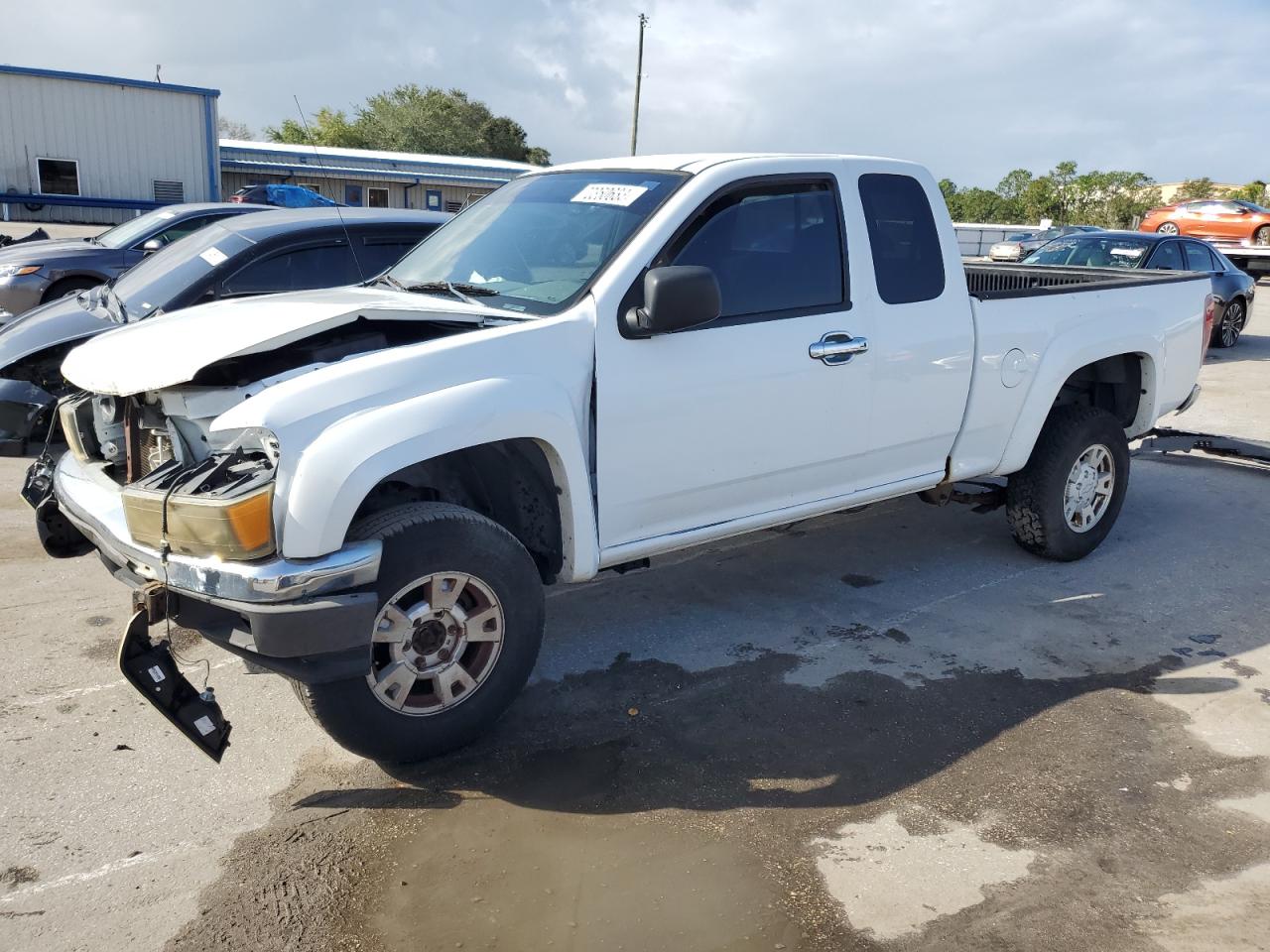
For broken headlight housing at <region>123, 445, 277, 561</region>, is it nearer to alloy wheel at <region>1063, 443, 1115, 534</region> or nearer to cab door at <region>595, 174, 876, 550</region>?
cab door at <region>595, 174, 876, 550</region>

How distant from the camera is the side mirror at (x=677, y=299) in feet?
12.5

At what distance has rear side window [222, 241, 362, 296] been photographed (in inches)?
285

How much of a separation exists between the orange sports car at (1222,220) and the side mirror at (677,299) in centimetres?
2678

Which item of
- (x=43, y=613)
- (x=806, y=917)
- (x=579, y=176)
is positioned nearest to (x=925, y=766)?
(x=806, y=917)

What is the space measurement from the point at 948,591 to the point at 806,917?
9.30ft

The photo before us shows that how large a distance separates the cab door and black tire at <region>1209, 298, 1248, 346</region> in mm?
12251

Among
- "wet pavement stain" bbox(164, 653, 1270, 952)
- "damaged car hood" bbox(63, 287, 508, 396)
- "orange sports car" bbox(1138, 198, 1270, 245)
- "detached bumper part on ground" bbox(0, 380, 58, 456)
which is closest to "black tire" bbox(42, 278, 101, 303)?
"detached bumper part on ground" bbox(0, 380, 58, 456)

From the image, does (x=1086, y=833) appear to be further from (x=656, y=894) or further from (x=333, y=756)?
(x=333, y=756)

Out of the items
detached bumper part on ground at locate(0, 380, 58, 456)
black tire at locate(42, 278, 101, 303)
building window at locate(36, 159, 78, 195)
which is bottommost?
detached bumper part on ground at locate(0, 380, 58, 456)

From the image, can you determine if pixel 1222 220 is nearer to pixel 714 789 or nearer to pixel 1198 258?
pixel 1198 258

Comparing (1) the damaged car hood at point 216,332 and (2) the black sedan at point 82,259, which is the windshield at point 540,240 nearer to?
(1) the damaged car hood at point 216,332

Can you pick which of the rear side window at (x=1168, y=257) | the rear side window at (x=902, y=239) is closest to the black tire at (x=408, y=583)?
the rear side window at (x=902, y=239)

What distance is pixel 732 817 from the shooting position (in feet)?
11.5

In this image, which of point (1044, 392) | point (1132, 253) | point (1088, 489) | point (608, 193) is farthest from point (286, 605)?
point (1132, 253)
